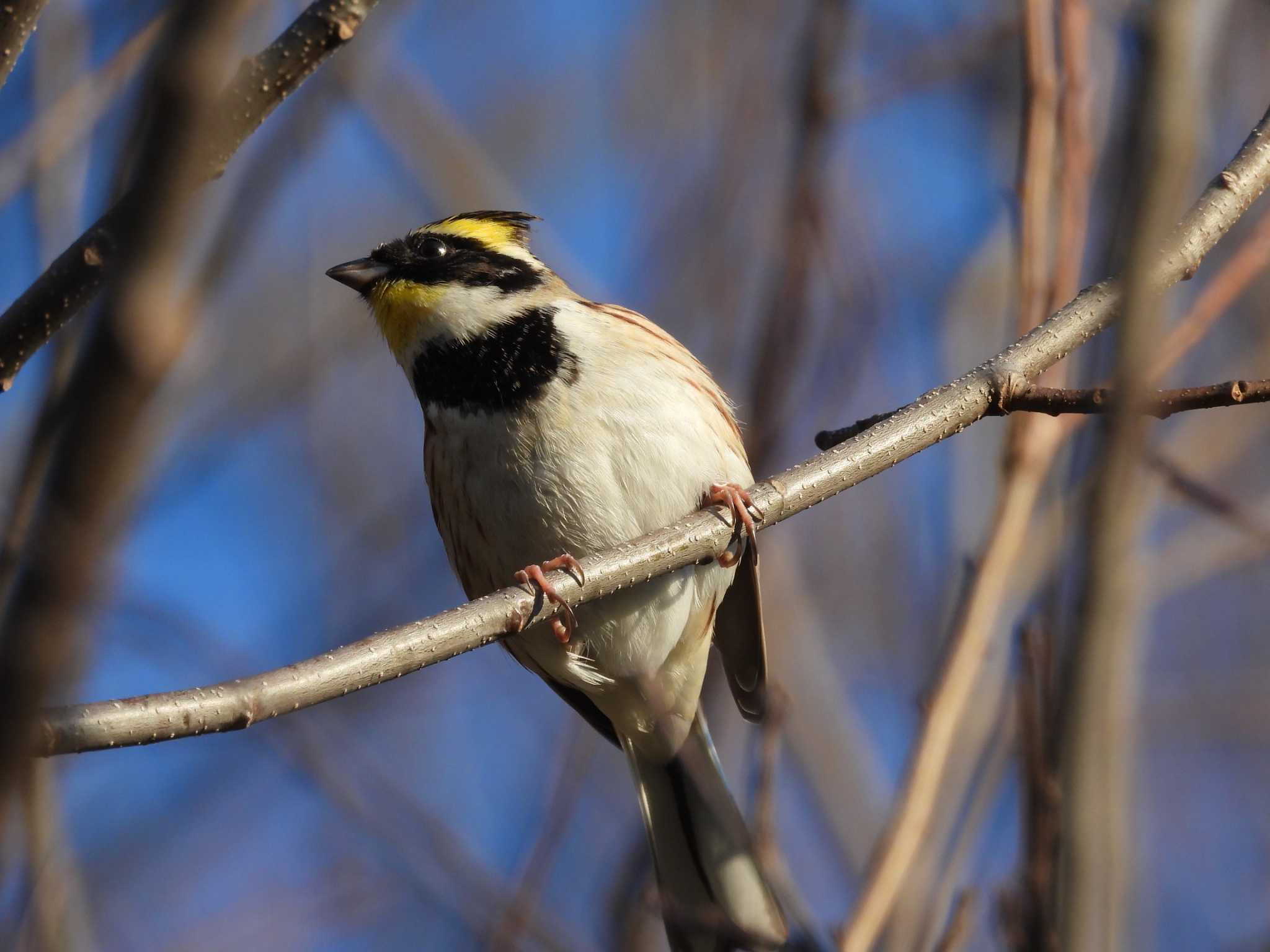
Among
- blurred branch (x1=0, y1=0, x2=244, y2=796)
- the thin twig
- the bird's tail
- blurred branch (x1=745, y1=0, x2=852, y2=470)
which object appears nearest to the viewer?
blurred branch (x1=0, y1=0, x2=244, y2=796)

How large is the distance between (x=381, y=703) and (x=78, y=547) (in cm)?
623

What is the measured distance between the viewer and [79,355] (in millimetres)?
1182

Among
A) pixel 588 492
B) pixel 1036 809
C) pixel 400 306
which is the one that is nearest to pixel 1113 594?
pixel 1036 809

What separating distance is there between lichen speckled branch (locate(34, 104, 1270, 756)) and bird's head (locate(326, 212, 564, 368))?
1324 mm

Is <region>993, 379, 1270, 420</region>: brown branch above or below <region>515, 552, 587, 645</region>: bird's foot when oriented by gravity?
Result: above

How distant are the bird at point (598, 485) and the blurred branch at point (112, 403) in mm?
2672

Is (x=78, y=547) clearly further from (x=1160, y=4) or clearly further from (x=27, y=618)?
(x=1160, y=4)

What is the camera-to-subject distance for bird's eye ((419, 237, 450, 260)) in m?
4.77

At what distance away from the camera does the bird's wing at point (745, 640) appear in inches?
181

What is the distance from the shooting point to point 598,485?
13.8 ft

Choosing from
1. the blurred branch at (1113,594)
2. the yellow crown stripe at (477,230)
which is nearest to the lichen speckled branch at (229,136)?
the blurred branch at (1113,594)

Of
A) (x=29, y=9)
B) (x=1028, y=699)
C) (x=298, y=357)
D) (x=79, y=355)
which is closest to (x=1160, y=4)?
(x=1028, y=699)

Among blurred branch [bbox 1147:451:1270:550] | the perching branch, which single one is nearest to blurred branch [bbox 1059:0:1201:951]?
the perching branch

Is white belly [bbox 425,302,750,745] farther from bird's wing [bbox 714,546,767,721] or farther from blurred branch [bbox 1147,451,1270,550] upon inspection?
blurred branch [bbox 1147,451,1270,550]
